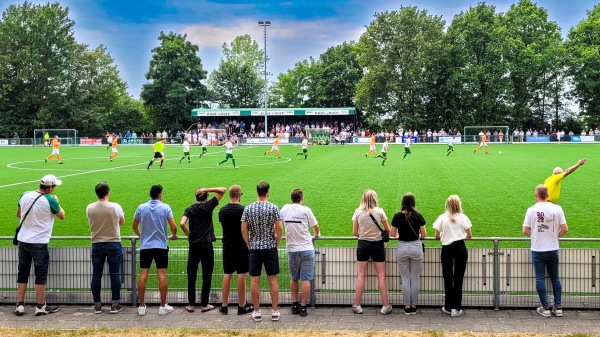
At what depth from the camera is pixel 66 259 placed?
820cm

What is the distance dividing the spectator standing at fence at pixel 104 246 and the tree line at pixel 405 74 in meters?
65.8

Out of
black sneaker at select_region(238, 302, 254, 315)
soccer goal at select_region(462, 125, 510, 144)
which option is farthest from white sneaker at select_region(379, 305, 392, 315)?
soccer goal at select_region(462, 125, 510, 144)

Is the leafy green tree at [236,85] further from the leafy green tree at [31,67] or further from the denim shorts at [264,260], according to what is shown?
the denim shorts at [264,260]

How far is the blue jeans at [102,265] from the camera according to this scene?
25.8ft

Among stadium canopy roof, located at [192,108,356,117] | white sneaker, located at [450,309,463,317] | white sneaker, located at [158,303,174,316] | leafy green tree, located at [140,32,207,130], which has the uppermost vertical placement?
leafy green tree, located at [140,32,207,130]

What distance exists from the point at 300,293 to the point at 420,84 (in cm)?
6852

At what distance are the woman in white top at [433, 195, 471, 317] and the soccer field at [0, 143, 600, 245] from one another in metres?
4.79

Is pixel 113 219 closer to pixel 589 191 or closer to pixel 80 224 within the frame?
pixel 80 224

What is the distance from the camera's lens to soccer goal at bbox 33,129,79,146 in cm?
6862

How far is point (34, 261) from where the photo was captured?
25.9 feet

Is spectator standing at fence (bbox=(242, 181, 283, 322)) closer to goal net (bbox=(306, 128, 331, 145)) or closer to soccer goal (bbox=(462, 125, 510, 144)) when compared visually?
goal net (bbox=(306, 128, 331, 145))

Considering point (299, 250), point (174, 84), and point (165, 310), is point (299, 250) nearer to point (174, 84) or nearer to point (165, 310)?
point (165, 310)

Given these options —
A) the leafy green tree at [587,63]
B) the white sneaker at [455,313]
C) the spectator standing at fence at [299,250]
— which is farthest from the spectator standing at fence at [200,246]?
the leafy green tree at [587,63]

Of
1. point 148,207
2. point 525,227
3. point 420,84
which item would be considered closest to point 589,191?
point 525,227
